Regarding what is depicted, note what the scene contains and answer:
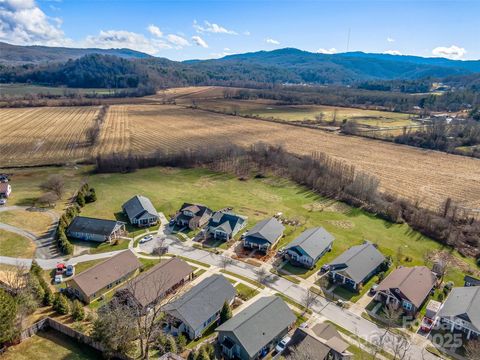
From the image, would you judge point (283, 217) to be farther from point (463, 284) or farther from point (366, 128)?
point (366, 128)

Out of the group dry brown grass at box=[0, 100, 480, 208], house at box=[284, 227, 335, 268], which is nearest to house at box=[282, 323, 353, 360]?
house at box=[284, 227, 335, 268]

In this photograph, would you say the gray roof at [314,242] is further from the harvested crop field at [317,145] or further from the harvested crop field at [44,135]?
the harvested crop field at [44,135]

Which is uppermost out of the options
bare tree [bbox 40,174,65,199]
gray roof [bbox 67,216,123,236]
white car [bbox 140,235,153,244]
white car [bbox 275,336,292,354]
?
bare tree [bbox 40,174,65,199]

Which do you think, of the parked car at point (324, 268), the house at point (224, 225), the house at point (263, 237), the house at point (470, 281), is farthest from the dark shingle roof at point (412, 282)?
the house at point (224, 225)

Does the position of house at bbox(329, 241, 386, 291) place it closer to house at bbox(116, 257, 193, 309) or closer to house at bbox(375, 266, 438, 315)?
house at bbox(375, 266, 438, 315)

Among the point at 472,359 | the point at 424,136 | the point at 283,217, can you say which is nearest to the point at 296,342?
the point at 472,359

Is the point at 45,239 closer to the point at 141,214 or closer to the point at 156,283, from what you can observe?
the point at 141,214
